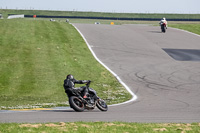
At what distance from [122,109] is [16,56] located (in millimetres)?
15657

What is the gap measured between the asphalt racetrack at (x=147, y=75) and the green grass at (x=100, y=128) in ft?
4.76

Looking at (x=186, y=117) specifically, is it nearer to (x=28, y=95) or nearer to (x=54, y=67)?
(x=28, y=95)

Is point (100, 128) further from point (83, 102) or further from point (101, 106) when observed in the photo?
point (101, 106)

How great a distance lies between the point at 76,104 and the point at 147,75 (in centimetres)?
1101

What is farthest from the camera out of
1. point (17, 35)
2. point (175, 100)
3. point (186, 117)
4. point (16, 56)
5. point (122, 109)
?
point (17, 35)

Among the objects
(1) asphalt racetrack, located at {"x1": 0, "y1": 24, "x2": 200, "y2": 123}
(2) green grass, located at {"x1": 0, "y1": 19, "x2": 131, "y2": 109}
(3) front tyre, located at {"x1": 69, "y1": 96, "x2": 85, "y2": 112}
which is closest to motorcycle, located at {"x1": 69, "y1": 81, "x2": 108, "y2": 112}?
(3) front tyre, located at {"x1": 69, "y1": 96, "x2": 85, "y2": 112}

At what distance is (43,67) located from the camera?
2581cm

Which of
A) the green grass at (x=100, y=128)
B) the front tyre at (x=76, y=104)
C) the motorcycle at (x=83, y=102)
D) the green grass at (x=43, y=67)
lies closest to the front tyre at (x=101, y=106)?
the motorcycle at (x=83, y=102)

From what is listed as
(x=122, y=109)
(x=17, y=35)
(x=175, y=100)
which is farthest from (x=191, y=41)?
(x=122, y=109)

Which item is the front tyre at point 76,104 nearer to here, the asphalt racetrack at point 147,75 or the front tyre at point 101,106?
the asphalt racetrack at point 147,75

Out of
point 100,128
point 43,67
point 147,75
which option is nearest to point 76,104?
point 100,128

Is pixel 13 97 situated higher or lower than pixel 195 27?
lower

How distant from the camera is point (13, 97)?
1872 cm

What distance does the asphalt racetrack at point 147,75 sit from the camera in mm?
13125
